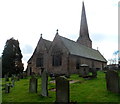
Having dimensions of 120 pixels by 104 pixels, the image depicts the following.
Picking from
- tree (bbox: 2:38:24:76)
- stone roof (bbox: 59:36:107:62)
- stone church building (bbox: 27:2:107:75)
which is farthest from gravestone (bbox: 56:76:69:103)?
tree (bbox: 2:38:24:76)

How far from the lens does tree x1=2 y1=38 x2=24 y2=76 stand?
43.4m

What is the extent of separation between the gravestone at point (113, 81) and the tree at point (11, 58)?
37995 millimetres

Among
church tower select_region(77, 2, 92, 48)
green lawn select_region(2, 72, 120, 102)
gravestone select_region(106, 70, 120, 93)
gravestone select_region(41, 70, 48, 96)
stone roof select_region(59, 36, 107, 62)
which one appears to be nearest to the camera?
green lawn select_region(2, 72, 120, 102)

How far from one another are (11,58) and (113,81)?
40.6 m

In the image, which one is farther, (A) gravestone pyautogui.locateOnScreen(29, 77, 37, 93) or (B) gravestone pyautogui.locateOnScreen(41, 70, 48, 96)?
(A) gravestone pyautogui.locateOnScreen(29, 77, 37, 93)

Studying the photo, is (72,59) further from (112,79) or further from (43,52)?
(112,79)

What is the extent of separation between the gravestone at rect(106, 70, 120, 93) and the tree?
37995 millimetres

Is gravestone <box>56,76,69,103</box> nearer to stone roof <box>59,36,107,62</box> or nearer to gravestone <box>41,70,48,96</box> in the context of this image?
gravestone <box>41,70,48,96</box>

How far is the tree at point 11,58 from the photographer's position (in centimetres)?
4344

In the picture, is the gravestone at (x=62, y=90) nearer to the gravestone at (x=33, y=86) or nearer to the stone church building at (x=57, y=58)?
the gravestone at (x=33, y=86)

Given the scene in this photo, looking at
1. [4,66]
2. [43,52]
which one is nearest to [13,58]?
Result: [4,66]

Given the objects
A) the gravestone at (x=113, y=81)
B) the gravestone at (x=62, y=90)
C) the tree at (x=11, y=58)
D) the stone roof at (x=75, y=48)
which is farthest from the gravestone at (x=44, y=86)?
the tree at (x=11, y=58)

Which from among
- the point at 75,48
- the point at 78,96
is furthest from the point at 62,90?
the point at 75,48

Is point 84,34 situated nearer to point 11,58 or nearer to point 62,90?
point 11,58
